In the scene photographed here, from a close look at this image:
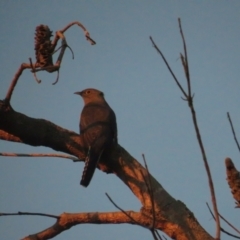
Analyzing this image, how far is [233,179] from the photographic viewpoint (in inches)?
116

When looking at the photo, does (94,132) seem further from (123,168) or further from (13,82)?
(13,82)

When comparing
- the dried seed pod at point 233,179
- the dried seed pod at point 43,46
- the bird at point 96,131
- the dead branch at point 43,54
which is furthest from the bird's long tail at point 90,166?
the dried seed pod at point 233,179

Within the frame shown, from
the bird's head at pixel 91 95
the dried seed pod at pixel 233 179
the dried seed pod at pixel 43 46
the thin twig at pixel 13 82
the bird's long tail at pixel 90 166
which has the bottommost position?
the dried seed pod at pixel 233 179

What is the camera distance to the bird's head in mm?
9124

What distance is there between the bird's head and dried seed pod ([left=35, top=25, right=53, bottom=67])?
486 centimetres

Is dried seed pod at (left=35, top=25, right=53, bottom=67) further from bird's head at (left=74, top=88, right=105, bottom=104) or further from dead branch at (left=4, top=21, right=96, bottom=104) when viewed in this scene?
bird's head at (left=74, top=88, right=105, bottom=104)

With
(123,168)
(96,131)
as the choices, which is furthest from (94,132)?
(123,168)

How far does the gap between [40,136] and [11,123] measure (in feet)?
0.98

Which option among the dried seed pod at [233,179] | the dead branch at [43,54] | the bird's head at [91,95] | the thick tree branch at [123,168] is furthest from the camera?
the bird's head at [91,95]

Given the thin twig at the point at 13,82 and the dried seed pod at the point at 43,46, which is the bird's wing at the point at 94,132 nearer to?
the thin twig at the point at 13,82

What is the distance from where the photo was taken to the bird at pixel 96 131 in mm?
5273

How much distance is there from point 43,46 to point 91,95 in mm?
5303

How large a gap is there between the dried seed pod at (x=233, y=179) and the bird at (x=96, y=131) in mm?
2175

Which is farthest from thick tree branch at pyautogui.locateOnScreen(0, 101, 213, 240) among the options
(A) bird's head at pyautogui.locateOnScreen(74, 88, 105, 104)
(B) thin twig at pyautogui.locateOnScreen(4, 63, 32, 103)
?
(A) bird's head at pyautogui.locateOnScreen(74, 88, 105, 104)
